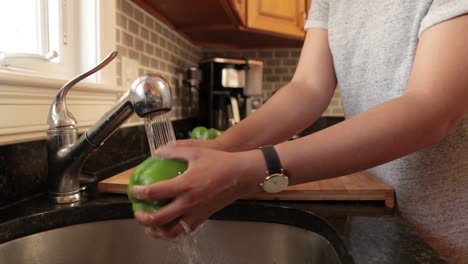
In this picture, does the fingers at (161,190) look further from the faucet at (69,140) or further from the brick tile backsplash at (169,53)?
the brick tile backsplash at (169,53)

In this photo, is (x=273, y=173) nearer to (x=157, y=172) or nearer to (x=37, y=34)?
(x=157, y=172)

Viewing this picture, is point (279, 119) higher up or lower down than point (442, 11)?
lower down

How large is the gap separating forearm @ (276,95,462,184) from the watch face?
12mm

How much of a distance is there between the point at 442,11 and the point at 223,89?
142 cm

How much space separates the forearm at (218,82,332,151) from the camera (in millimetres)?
706

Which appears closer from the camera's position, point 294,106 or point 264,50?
point 294,106

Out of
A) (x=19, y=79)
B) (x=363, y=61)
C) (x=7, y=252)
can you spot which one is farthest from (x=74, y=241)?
(x=363, y=61)

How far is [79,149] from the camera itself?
0.69 m

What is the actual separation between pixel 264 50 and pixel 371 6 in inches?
71.1

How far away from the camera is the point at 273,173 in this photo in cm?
45

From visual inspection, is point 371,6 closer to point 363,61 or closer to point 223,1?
point 363,61

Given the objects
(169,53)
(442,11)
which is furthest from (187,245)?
(169,53)

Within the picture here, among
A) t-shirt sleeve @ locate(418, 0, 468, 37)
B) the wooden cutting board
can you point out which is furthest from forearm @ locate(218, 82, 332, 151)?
t-shirt sleeve @ locate(418, 0, 468, 37)

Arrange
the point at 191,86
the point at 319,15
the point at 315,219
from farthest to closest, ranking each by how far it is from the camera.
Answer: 1. the point at 191,86
2. the point at 319,15
3. the point at 315,219
